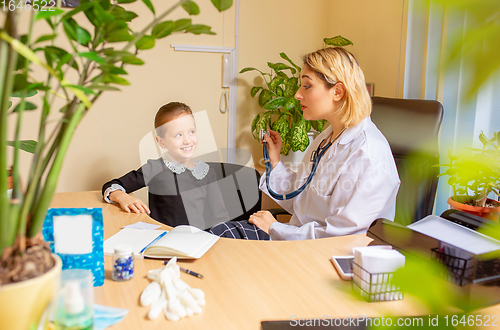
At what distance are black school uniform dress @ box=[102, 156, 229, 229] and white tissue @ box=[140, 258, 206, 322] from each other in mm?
900

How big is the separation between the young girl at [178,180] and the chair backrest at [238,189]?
0.06 metres

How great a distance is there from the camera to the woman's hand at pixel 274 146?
197 centimetres

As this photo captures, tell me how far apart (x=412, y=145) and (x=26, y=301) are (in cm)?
150

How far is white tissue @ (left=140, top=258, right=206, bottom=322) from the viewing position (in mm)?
758

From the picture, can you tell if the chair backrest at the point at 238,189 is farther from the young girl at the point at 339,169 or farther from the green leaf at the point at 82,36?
the green leaf at the point at 82,36

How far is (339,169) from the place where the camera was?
1489mm

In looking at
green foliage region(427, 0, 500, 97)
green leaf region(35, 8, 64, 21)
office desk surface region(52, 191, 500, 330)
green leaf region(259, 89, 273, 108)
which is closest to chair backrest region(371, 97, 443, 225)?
office desk surface region(52, 191, 500, 330)

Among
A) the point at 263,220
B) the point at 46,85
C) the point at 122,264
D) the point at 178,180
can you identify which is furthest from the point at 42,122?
the point at 178,180

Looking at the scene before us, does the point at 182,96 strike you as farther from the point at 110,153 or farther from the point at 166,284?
the point at 166,284

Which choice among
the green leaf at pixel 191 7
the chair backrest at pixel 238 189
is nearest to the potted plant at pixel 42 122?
the green leaf at pixel 191 7

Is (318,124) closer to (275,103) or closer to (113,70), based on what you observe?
(275,103)

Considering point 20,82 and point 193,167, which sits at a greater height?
point 20,82

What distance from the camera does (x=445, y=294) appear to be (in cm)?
19

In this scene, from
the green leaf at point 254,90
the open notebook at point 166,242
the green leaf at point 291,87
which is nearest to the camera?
the open notebook at point 166,242
